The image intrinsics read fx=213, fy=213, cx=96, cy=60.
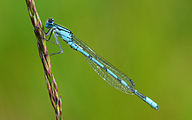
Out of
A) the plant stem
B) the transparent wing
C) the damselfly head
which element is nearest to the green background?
the transparent wing

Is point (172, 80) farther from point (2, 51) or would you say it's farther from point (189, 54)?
point (2, 51)

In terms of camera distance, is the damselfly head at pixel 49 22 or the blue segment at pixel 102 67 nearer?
the damselfly head at pixel 49 22

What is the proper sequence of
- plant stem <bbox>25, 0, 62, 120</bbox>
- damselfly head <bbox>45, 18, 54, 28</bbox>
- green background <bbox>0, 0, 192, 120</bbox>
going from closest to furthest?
plant stem <bbox>25, 0, 62, 120</bbox> → damselfly head <bbox>45, 18, 54, 28</bbox> → green background <bbox>0, 0, 192, 120</bbox>

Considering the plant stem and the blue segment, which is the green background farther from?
the plant stem

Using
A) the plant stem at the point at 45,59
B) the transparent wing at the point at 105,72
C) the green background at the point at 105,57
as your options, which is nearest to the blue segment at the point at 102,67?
the transparent wing at the point at 105,72

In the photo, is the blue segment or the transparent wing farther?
the transparent wing

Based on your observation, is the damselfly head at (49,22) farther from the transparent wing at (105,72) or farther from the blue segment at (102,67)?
the transparent wing at (105,72)
